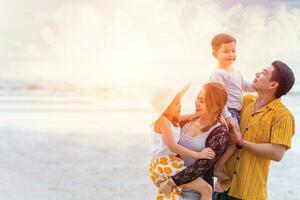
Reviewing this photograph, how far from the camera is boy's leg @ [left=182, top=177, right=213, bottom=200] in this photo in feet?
6.69

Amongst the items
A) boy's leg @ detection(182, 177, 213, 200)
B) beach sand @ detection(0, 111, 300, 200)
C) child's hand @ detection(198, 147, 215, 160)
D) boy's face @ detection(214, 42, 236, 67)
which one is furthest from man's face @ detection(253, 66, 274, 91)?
beach sand @ detection(0, 111, 300, 200)

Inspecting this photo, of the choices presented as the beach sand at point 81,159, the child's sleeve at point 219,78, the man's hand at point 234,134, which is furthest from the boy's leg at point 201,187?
the beach sand at point 81,159

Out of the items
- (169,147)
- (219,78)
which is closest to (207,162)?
(169,147)

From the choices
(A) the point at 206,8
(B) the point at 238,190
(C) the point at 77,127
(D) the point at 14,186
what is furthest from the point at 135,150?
(B) the point at 238,190

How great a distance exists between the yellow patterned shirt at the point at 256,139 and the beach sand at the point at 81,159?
13.0ft

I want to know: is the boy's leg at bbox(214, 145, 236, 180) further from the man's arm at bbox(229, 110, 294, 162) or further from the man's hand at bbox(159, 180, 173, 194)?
the man's hand at bbox(159, 180, 173, 194)

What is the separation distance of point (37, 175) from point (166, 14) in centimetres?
268

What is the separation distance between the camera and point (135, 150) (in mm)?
6828

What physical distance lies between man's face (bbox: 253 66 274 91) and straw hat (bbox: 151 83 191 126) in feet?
1.05

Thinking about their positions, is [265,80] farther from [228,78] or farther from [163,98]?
[163,98]

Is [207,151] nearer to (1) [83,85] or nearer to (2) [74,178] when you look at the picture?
(2) [74,178]

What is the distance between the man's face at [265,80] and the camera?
2.09 meters

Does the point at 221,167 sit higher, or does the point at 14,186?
the point at 221,167

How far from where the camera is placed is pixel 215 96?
2.00 meters
